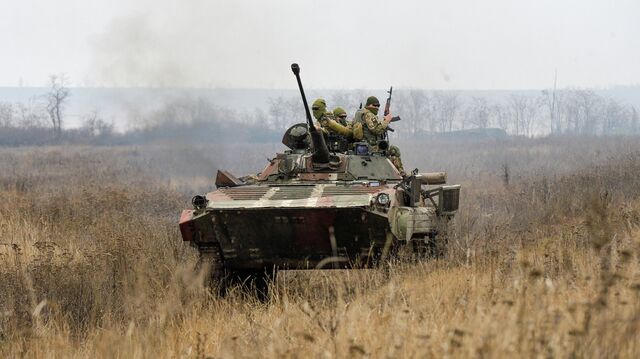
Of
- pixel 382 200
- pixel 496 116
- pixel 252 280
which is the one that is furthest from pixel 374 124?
pixel 496 116

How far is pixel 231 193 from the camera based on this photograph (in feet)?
34.3

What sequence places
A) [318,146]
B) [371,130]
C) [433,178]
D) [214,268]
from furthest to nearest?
[433,178], [371,130], [318,146], [214,268]

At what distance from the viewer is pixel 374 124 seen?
41.5 feet

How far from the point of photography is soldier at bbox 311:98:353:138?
1257 cm

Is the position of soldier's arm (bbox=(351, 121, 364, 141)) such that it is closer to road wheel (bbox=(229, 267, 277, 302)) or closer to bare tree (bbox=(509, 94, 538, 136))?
road wheel (bbox=(229, 267, 277, 302))

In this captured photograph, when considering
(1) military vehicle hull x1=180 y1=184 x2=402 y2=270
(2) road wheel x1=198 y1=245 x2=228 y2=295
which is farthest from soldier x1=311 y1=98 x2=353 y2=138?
(2) road wheel x1=198 y1=245 x2=228 y2=295

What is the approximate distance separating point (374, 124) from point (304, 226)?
348 cm

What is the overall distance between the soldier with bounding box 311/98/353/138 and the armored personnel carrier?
1492mm

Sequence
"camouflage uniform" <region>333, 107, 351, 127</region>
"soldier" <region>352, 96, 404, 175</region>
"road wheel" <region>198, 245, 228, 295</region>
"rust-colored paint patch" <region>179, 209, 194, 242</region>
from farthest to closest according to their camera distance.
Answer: "camouflage uniform" <region>333, 107, 351, 127</region> < "soldier" <region>352, 96, 404, 175</region> < "road wheel" <region>198, 245, 228, 295</region> < "rust-colored paint patch" <region>179, 209, 194, 242</region>

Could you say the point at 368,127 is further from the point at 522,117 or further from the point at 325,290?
the point at 522,117

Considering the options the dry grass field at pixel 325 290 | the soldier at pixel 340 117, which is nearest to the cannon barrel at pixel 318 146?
the soldier at pixel 340 117

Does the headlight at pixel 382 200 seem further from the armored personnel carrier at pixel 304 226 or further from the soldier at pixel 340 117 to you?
the soldier at pixel 340 117

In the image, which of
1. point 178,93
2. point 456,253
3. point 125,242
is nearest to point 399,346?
point 456,253

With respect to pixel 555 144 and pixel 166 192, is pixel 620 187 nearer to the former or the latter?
pixel 166 192
